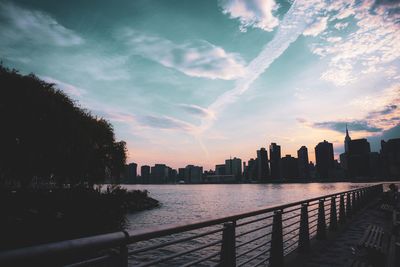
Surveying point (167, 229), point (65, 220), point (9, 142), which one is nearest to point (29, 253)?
point (167, 229)

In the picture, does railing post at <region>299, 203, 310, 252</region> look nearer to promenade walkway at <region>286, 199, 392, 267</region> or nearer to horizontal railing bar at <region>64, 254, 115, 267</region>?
promenade walkway at <region>286, 199, 392, 267</region>

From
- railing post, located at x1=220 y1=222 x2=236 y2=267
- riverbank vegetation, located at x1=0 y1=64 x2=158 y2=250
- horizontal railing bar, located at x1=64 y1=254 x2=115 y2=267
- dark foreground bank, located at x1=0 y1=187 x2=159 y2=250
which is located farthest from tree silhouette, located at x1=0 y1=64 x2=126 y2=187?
horizontal railing bar, located at x1=64 y1=254 x2=115 y2=267

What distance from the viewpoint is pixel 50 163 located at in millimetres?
30344

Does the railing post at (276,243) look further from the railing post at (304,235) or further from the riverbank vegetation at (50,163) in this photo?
the riverbank vegetation at (50,163)

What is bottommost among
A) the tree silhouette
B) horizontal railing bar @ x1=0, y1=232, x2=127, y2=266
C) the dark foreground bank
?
the dark foreground bank

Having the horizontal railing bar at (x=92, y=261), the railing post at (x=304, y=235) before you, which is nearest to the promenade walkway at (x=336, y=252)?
the railing post at (x=304, y=235)

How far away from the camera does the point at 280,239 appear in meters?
6.16

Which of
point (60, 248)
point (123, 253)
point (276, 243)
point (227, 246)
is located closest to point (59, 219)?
point (276, 243)

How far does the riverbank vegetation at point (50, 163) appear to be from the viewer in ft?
48.9

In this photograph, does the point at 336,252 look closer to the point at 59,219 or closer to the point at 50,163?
the point at 59,219

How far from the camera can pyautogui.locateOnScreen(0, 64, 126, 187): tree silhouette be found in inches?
1025

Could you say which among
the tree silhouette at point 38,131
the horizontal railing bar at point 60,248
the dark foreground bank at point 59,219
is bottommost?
the dark foreground bank at point 59,219

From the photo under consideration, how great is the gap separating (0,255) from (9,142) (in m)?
29.9

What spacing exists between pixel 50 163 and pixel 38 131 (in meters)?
4.45
